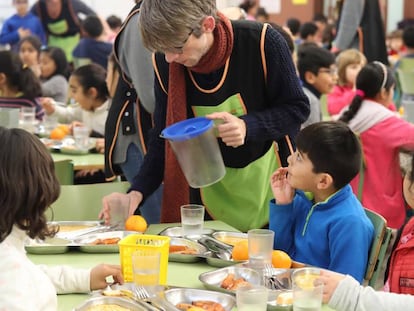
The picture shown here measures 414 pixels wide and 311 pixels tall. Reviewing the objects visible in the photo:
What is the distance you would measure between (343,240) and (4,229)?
3.75ft

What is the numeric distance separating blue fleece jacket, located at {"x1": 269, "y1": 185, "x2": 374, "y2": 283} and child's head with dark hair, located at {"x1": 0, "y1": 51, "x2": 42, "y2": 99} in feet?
11.5

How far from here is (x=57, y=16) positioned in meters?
10.8

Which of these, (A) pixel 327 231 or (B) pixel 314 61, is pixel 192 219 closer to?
(A) pixel 327 231

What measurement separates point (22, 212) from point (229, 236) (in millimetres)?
996

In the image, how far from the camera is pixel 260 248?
242 cm

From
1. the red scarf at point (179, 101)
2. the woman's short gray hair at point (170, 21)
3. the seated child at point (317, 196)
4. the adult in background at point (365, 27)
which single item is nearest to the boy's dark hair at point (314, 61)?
the adult in background at point (365, 27)

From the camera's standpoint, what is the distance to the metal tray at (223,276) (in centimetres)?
231

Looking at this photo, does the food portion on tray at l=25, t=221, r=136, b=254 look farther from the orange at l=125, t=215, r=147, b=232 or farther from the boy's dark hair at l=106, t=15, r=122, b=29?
A: the boy's dark hair at l=106, t=15, r=122, b=29

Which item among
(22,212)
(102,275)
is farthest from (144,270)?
(22,212)

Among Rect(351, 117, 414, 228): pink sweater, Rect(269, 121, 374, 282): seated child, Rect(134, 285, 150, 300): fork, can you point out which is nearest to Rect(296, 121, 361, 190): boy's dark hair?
Rect(269, 121, 374, 282): seated child

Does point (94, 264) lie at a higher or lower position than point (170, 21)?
lower

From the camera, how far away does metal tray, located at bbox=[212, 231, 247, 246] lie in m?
2.83

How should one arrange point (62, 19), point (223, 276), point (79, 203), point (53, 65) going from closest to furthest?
1. point (223, 276)
2. point (79, 203)
3. point (53, 65)
4. point (62, 19)

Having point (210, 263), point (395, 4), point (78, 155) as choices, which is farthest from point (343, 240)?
point (395, 4)
